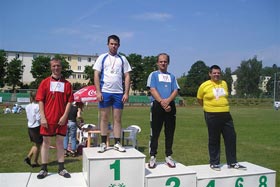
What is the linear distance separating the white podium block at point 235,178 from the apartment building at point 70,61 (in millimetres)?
83772

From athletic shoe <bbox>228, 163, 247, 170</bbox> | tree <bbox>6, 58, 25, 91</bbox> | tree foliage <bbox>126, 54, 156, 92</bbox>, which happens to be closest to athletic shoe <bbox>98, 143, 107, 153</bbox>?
athletic shoe <bbox>228, 163, 247, 170</bbox>

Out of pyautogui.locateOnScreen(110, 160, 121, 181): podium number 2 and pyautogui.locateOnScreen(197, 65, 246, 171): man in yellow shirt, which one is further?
pyautogui.locateOnScreen(197, 65, 246, 171): man in yellow shirt

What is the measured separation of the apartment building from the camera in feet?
282

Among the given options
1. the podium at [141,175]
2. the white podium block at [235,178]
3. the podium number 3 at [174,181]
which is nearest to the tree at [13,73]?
the podium at [141,175]

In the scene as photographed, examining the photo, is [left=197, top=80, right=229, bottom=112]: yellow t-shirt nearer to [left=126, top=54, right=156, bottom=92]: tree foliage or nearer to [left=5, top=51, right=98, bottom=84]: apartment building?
[left=126, top=54, right=156, bottom=92]: tree foliage

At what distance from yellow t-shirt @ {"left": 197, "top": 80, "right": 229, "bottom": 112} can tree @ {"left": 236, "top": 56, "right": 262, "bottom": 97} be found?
295ft

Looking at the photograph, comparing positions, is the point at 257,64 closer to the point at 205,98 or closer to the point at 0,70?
the point at 0,70

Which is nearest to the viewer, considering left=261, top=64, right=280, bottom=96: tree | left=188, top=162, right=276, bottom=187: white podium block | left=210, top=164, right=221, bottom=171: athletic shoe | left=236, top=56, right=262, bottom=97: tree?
left=188, top=162, right=276, bottom=187: white podium block

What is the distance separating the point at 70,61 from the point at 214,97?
9212cm

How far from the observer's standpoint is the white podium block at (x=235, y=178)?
16.1ft

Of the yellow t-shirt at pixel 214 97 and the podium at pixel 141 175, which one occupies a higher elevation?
the yellow t-shirt at pixel 214 97

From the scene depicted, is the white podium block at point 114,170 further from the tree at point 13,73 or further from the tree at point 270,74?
the tree at point 270,74

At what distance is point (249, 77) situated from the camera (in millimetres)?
90562

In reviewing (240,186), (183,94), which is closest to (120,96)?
(240,186)
